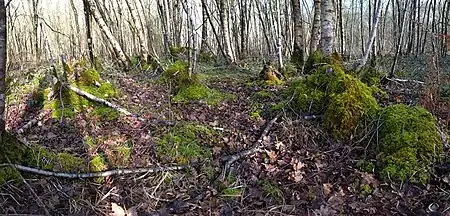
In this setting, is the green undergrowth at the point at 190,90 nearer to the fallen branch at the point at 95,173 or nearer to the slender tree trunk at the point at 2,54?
the fallen branch at the point at 95,173

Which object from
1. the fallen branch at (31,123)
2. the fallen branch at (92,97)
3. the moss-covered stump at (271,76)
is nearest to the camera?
the fallen branch at (31,123)

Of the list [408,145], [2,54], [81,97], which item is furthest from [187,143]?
[408,145]

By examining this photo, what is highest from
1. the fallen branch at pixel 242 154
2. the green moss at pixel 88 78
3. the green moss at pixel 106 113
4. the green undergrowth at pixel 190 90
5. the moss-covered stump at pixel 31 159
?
the green moss at pixel 88 78

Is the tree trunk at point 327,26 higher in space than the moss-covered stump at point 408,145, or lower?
higher

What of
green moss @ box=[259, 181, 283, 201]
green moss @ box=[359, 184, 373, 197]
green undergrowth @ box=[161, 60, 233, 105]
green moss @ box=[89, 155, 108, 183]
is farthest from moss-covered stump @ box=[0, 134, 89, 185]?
green moss @ box=[359, 184, 373, 197]

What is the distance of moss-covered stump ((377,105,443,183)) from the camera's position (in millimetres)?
3660

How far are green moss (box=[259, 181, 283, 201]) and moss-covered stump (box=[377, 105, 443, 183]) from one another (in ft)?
3.62

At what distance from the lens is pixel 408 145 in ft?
12.8

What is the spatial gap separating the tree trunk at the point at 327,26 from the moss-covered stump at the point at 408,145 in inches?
121

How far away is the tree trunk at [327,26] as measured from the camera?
7031 millimetres

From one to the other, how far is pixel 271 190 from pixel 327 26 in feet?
15.0

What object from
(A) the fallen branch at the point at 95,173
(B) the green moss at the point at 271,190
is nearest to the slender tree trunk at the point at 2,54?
(A) the fallen branch at the point at 95,173

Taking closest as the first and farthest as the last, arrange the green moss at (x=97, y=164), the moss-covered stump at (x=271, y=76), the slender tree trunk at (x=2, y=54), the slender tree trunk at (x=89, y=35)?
the slender tree trunk at (x=2, y=54) → the green moss at (x=97, y=164) → the moss-covered stump at (x=271, y=76) → the slender tree trunk at (x=89, y=35)

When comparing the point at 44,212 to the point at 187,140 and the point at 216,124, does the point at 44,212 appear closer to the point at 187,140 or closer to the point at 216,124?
the point at 187,140
